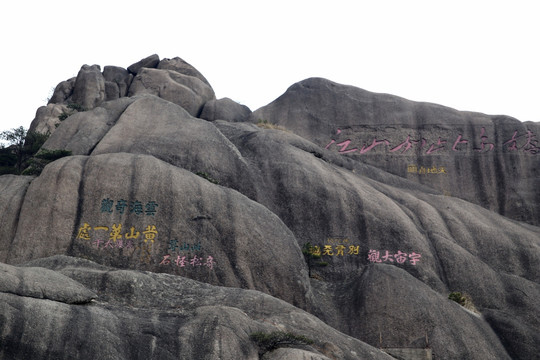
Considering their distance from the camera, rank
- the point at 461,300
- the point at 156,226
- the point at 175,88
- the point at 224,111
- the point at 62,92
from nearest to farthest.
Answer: the point at 156,226
the point at 461,300
the point at 224,111
the point at 175,88
the point at 62,92

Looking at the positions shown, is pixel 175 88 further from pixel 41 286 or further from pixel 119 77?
pixel 41 286

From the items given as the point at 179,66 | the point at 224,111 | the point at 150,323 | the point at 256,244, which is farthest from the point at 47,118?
the point at 150,323

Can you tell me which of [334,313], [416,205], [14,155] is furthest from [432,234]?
[14,155]

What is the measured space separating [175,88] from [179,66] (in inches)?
177

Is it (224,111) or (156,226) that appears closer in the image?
(156,226)

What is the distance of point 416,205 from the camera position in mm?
30906

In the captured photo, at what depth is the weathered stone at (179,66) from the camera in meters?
43.2

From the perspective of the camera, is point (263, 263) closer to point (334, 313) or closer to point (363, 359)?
point (334, 313)

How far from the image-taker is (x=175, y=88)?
39.4m

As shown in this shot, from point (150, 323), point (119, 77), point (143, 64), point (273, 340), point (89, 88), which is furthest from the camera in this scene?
point (143, 64)

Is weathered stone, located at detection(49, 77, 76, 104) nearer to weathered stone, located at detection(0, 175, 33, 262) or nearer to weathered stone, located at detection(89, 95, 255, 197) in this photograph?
weathered stone, located at detection(89, 95, 255, 197)

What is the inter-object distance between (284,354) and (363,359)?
312 cm

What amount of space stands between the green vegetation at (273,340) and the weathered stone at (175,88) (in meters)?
25.7

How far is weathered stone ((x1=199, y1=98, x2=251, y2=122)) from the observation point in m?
38.1
